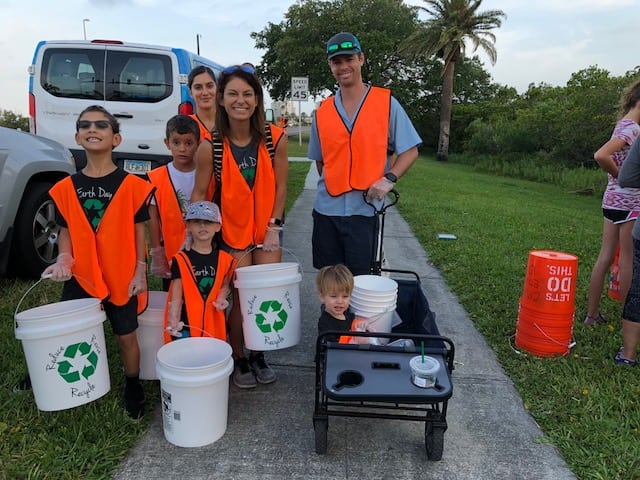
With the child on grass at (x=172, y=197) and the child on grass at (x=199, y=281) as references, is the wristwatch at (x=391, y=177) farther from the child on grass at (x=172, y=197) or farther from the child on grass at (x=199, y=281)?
the child on grass at (x=172, y=197)

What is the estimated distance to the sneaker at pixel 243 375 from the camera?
328 cm

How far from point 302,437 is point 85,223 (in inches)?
66.8

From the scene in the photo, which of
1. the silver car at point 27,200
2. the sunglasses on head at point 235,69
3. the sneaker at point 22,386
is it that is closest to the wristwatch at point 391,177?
the sunglasses on head at point 235,69

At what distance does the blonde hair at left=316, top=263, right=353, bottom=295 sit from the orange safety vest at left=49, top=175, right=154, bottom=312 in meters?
1.12

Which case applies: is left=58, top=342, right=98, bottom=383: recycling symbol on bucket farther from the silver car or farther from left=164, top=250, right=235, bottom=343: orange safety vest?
the silver car

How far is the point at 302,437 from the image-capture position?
110 inches

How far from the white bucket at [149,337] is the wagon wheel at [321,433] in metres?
1.18

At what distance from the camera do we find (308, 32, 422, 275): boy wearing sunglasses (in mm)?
3289

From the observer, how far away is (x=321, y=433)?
8.52 ft

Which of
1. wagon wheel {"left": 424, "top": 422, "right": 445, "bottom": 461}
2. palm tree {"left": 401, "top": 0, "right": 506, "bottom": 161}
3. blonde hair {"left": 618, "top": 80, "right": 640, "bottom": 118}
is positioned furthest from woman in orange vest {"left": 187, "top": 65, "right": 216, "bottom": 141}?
palm tree {"left": 401, "top": 0, "right": 506, "bottom": 161}

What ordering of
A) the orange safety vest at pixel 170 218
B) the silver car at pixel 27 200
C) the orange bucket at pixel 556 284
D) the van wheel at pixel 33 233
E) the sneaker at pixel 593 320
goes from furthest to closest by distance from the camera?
the van wheel at pixel 33 233 → the sneaker at pixel 593 320 → the silver car at pixel 27 200 → the orange bucket at pixel 556 284 → the orange safety vest at pixel 170 218

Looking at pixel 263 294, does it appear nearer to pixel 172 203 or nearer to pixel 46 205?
pixel 172 203

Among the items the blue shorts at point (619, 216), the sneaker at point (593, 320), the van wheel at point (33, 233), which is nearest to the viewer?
the blue shorts at point (619, 216)

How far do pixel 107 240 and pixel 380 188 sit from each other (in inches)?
66.1
